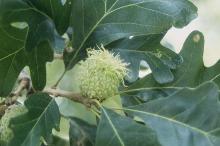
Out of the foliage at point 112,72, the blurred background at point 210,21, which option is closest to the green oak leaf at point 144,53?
the foliage at point 112,72

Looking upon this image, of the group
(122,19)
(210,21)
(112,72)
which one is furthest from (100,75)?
(210,21)

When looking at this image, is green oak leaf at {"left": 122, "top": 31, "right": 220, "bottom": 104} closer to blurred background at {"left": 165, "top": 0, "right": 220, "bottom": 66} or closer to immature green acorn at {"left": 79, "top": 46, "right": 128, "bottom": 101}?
immature green acorn at {"left": 79, "top": 46, "right": 128, "bottom": 101}

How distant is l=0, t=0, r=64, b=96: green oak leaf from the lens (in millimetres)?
941

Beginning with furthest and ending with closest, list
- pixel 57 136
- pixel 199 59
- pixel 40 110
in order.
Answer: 1. pixel 57 136
2. pixel 199 59
3. pixel 40 110

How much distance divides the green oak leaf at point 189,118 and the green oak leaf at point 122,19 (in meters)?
0.15

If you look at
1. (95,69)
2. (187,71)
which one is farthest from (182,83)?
(95,69)

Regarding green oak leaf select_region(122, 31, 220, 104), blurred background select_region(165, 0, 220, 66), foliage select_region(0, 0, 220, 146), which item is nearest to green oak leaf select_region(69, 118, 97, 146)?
foliage select_region(0, 0, 220, 146)

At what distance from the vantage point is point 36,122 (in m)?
0.89

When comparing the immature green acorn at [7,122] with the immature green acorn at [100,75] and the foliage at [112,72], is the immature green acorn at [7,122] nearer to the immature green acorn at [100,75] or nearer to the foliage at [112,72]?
the foliage at [112,72]

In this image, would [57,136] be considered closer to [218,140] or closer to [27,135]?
[27,135]

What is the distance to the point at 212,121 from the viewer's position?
31.7 inches

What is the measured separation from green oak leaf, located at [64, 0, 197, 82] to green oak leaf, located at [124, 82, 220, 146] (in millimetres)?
147

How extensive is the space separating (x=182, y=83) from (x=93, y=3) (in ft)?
0.72

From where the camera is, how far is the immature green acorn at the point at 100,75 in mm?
903
